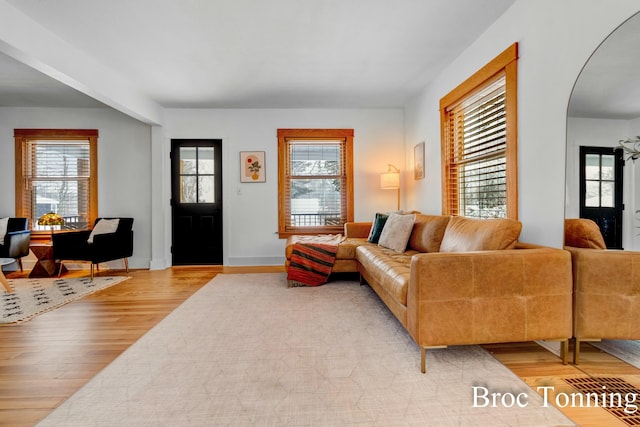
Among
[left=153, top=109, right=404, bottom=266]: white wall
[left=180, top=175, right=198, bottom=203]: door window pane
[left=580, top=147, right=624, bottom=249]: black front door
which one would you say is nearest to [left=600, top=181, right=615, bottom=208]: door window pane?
[left=580, top=147, right=624, bottom=249]: black front door

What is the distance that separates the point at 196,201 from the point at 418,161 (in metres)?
3.54

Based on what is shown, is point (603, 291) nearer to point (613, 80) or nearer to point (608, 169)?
point (608, 169)

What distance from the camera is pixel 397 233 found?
11.8 feet

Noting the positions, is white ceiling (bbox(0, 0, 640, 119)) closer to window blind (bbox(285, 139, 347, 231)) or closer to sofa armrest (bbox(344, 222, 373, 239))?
window blind (bbox(285, 139, 347, 231))

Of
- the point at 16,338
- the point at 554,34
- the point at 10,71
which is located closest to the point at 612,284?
the point at 554,34

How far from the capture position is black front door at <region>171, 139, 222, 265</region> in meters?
5.18

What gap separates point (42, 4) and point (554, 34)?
3.76 meters

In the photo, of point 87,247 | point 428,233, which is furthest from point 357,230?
point 87,247

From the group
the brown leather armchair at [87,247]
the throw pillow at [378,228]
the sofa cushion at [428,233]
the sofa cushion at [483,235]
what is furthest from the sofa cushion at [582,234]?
the brown leather armchair at [87,247]

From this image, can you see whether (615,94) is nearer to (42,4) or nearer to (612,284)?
(612,284)

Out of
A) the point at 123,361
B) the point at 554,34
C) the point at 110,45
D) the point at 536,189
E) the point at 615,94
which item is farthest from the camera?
the point at 110,45

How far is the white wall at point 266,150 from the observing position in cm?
518

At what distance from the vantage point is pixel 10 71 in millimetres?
3682

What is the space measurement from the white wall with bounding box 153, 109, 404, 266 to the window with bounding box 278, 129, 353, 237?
0.20 metres
